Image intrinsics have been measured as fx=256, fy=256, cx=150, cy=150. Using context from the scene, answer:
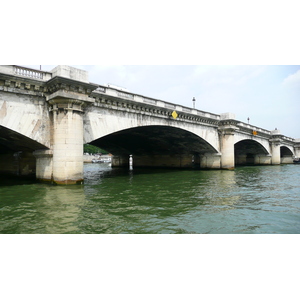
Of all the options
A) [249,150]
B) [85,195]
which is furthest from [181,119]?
[249,150]

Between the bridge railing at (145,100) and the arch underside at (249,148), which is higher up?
the bridge railing at (145,100)

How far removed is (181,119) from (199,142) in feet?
22.4

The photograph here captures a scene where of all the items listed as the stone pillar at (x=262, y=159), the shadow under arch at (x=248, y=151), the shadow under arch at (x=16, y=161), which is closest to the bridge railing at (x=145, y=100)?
the shadow under arch at (x=16, y=161)

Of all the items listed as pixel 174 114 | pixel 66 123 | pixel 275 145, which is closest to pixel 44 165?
pixel 66 123

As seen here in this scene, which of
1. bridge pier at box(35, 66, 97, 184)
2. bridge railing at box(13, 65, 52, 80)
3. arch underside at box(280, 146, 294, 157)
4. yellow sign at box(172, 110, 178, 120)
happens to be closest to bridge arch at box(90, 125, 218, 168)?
yellow sign at box(172, 110, 178, 120)

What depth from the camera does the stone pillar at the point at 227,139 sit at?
33400 millimetres

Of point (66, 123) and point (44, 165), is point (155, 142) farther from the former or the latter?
point (66, 123)

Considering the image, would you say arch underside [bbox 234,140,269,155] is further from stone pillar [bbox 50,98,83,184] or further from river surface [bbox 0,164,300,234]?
stone pillar [bbox 50,98,83,184]

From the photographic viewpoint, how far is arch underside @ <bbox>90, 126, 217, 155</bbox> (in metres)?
27.9

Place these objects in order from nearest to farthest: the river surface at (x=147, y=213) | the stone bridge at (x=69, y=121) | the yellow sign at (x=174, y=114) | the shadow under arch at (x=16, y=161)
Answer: the river surface at (x=147, y=213)
the stone bridge at (x=69, y=121)
the shadow under arch at (x=16, y=161)
the yellow sign at (x=174, y=114)

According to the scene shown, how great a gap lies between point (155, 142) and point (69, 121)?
748 inches

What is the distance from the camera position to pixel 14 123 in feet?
47.6

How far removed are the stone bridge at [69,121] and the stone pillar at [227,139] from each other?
0.43 ft

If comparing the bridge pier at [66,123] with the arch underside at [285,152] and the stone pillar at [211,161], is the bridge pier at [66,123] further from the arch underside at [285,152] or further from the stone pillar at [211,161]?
the arch underside at [285,152]
